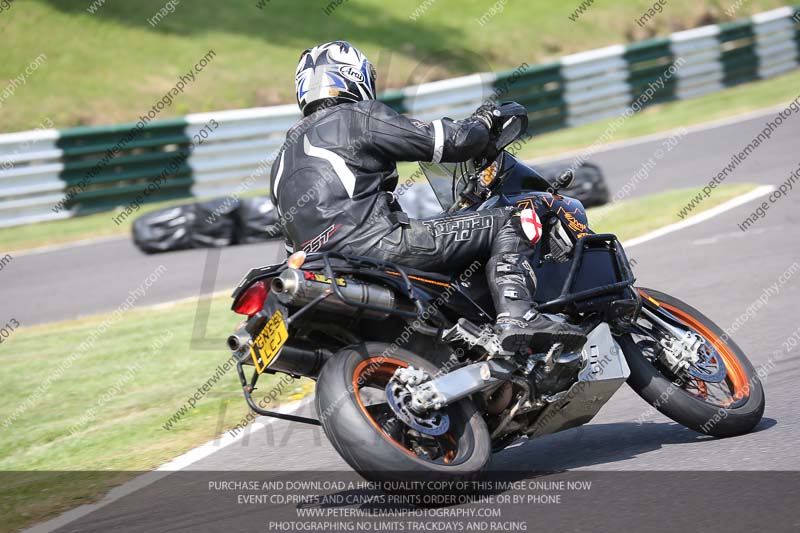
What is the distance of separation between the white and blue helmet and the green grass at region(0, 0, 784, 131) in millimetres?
16597

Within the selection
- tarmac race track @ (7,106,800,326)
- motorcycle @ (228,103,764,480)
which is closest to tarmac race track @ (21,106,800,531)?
tarmac race track @ (7,106,800,326)

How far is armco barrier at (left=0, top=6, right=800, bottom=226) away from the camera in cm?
1722

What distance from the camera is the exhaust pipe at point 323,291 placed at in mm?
4059

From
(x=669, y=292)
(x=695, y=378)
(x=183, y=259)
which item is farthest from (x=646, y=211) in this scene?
(x=695, y=378)

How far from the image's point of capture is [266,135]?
19.0m

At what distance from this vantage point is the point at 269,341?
13.6ft

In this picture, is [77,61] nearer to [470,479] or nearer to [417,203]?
[417,203]

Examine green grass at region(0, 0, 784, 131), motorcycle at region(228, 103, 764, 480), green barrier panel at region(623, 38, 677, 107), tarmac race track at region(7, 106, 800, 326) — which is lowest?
green grass at region(0, 0, 784, 131)

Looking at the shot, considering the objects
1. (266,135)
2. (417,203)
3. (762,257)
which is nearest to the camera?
(762,257)

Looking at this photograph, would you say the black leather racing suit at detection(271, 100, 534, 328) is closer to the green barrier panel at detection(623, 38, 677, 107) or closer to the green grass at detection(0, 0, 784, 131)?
the green grass at detection(0, 0, 784, 131)

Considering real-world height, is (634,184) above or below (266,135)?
above

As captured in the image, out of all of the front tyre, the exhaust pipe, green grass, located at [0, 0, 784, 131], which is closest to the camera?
the front tyre

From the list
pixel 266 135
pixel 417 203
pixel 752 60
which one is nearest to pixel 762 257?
pixel 417 203

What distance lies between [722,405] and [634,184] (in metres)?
9.71
